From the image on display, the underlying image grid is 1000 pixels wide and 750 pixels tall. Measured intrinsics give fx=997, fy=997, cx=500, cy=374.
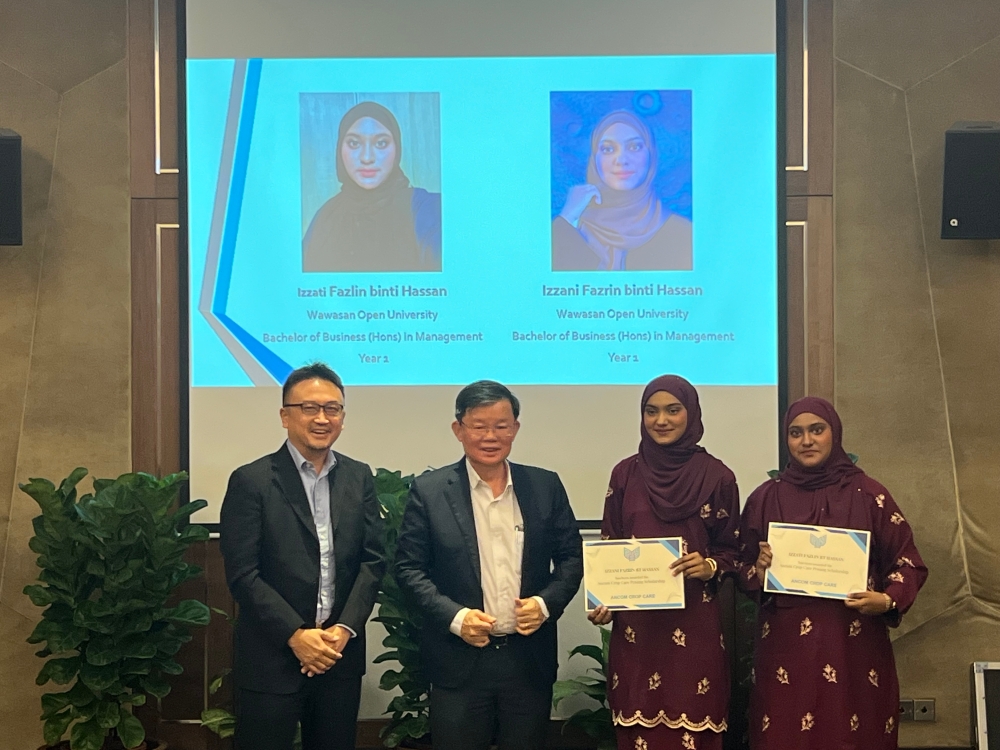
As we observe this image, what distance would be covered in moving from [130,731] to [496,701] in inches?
56.4

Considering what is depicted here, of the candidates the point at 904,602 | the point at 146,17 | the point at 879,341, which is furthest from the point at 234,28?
the point at 904,602

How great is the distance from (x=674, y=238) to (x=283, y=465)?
1.90 metres

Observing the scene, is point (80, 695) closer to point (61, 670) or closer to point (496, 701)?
point (61, 670)

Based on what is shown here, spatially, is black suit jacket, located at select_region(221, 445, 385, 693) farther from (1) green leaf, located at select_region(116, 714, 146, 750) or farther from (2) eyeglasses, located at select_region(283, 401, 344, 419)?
(1) green leaf, located at select_region(116, 714, 146, 750)

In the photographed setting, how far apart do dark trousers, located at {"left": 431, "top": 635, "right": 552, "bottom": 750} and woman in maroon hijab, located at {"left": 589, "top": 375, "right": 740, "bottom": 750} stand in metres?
0.26

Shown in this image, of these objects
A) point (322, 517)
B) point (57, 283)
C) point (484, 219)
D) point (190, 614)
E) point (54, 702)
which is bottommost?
point (54, 702)

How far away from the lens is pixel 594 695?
3594 millimetres

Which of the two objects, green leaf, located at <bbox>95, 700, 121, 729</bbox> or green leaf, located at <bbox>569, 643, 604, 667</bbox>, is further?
green leaf, located at <bbox>569, 643, 604, 667</bbox>

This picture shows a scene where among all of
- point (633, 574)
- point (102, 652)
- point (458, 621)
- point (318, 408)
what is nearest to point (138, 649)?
point (102, 652)

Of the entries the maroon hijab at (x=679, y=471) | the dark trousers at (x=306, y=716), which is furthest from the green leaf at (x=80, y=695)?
the maroon hijab at (x=679, y=471)

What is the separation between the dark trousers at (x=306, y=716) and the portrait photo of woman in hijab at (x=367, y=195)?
175 cm

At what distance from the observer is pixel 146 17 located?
397cm

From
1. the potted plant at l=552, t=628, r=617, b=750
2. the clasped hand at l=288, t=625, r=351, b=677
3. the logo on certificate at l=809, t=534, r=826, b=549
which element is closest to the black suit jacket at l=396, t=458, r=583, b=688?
the clasped hand at l=288, t=625, r=351, b=677

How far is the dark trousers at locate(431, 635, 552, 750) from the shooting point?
272cm
